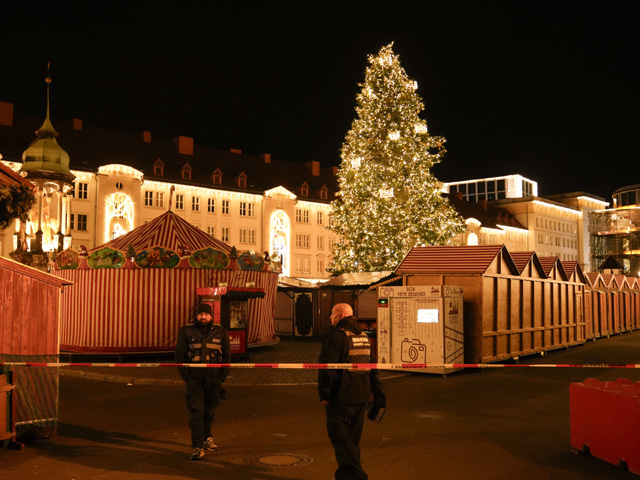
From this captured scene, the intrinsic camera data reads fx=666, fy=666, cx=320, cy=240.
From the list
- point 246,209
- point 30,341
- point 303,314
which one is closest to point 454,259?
point 30,341

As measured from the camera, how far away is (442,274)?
17.6m

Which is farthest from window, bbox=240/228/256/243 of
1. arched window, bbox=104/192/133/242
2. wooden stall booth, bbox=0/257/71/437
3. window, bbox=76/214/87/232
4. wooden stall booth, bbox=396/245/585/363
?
wooden stall booth, bbox=0/257/71/437

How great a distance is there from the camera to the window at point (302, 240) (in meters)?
64.4

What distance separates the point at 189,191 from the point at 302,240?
12.7 metres

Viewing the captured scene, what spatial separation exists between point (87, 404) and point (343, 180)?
80.1ft

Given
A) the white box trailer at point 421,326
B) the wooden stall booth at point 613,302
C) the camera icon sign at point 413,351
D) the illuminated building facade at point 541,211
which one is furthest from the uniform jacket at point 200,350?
the illuminated building facade at point 541,211

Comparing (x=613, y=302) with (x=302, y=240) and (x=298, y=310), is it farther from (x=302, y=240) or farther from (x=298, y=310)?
(x=302, y=240)

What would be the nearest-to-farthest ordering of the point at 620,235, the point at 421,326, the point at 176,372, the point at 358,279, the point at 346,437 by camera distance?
the point at 346,437 → the point at 421,326 → the point at 176,372 → the point at 358,279 → the point at 620,235

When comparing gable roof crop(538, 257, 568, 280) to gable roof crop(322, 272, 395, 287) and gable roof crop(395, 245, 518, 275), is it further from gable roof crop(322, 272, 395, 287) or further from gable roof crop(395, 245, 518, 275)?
gable roof crop(322, 272, 395, 287)

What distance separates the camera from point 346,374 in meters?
6.23

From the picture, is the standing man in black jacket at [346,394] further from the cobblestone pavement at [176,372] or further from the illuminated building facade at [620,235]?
the illuminated building facade at [620,235]

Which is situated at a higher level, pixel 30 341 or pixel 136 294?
pixel 136 294

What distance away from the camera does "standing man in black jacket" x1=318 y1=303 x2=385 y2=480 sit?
6.11 metres

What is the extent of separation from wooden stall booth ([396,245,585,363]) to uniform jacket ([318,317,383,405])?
35.9 feet
